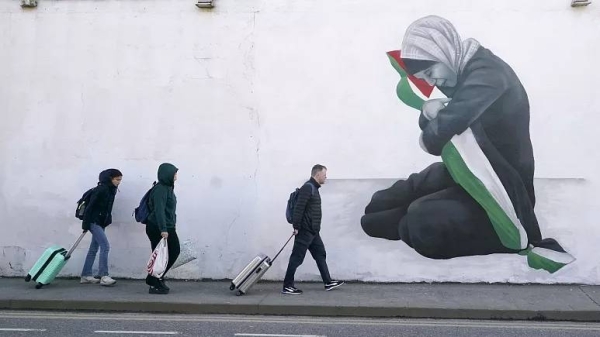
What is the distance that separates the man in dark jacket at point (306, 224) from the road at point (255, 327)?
100 centimetres

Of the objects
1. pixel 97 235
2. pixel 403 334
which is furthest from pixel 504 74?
pixel 97 235

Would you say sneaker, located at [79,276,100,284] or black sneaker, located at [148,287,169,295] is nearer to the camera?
black sneaker, located at [148,287,169,295]

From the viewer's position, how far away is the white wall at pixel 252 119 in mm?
10375

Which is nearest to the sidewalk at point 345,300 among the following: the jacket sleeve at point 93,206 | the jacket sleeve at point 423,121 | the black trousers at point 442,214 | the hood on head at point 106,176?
the black trousers at point 442,214

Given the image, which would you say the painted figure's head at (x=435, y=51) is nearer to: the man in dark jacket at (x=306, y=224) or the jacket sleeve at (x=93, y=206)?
the man in dark jacket at (x=306, y=224)

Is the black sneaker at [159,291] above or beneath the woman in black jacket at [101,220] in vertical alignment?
beneath

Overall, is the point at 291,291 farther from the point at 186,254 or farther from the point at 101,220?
the point at 101,220

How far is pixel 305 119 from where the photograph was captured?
426 inches

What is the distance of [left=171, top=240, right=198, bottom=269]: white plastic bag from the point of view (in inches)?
407

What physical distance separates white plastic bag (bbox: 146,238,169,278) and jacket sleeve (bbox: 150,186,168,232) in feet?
0.73

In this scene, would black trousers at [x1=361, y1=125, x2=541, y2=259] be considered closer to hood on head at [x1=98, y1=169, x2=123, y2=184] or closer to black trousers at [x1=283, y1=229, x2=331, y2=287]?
black trousers at [x1=283, y1=229, x2=331, y2=287]

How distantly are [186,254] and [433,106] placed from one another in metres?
4.30

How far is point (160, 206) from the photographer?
972cm

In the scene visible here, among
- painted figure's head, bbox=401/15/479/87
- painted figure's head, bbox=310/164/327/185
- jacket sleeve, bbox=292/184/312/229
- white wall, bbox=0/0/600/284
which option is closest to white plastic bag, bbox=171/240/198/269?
white wall, bbox=0/0/600/284
